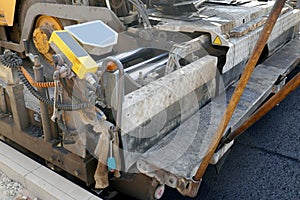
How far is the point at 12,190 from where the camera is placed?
2.45m

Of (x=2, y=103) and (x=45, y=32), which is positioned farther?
(x=45, y=32)

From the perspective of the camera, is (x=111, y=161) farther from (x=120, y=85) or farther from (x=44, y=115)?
(x=44, y=115)

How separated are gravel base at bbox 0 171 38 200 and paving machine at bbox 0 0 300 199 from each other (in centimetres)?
26

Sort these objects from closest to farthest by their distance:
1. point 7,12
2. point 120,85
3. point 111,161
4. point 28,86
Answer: point 120,85
point 111,161
point 28,86
point 7,12

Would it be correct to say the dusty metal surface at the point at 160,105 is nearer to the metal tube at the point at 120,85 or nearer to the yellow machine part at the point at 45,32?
the metal tube at the point at 120,85

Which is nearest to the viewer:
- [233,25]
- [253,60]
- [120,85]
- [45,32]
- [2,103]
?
[253,60]

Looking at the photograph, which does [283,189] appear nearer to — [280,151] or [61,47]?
[280,151]

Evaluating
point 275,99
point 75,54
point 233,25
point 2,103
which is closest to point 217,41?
point 233,25

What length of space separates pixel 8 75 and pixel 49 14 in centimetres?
142

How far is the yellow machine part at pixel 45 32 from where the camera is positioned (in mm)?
3818

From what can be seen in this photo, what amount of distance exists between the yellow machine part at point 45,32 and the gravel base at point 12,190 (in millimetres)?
1692

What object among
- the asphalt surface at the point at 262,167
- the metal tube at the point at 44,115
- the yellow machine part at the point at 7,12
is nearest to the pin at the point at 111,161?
the metal tube at the point at 44,115

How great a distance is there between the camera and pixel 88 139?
213cm

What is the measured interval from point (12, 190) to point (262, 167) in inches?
79.1
